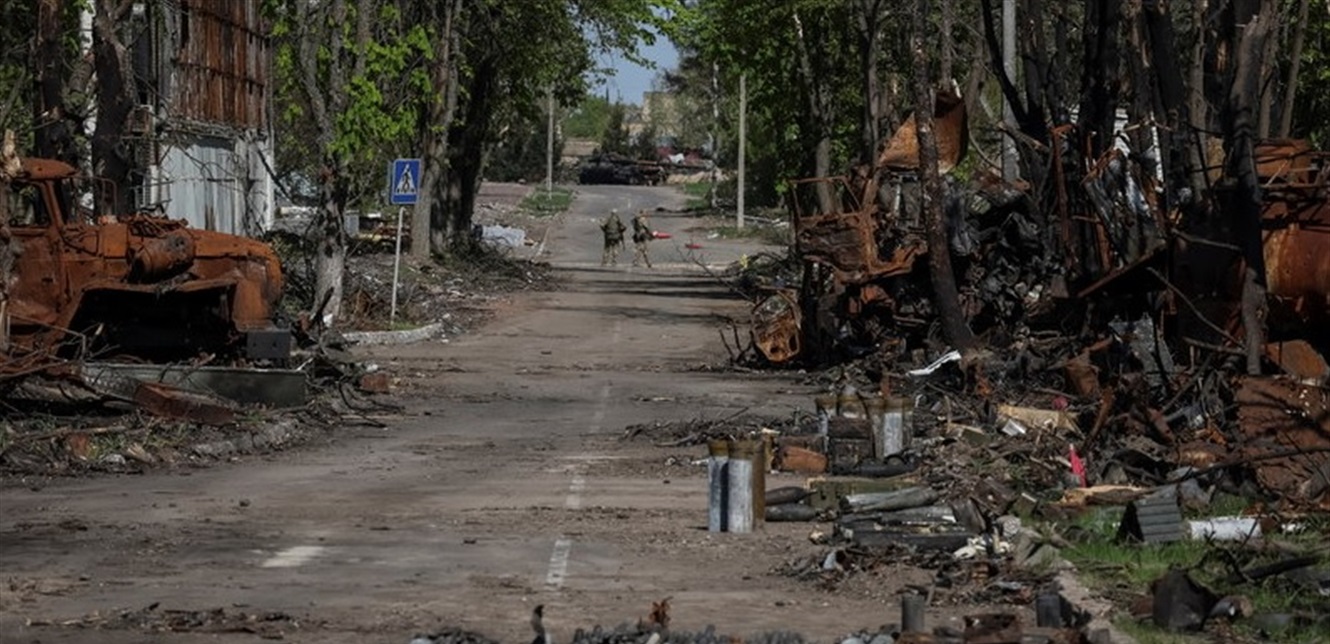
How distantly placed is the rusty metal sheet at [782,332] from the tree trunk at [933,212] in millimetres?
2774

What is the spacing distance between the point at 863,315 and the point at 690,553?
14687mm

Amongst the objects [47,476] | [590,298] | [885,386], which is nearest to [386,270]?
[590,298]

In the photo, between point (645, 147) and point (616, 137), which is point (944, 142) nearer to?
point (616, 137)

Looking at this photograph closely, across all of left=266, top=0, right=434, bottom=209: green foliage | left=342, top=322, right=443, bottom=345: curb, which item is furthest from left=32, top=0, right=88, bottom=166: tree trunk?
left=266, top=0, right=434, bottom=209: green foliage

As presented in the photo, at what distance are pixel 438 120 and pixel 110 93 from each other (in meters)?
23.1

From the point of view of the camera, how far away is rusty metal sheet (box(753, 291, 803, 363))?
2967 centimetres

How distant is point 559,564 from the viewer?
1321cm

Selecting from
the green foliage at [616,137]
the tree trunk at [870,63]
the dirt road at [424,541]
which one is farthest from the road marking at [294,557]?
the green foliage at [616,137]

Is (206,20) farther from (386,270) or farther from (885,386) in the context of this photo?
(885,386)

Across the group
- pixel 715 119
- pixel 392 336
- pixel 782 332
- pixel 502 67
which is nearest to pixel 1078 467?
pixel 782 332

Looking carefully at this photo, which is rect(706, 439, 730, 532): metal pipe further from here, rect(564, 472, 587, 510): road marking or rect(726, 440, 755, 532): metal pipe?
rect(564, 472, 587, 510): road marking

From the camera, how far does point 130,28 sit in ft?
127

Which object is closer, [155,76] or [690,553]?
[690,553]

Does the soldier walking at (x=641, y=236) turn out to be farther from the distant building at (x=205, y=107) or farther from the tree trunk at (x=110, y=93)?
the tree trunk at (x=110, y=93)
